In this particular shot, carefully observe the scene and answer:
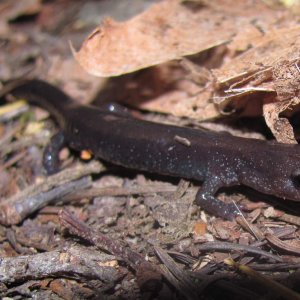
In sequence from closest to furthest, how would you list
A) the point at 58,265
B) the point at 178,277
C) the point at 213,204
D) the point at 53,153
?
the point at 178,277, the point at 58,265, the point at 213,204, the point at 53,153

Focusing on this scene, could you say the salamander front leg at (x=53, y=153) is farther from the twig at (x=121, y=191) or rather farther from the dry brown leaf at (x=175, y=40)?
the dry brown leaf at (x=175, y=40)

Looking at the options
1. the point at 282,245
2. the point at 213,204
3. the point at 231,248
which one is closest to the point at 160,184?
the point at 213,204

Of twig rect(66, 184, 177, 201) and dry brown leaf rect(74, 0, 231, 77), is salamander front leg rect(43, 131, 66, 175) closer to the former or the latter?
twig rect(66, 184, 177, 201)

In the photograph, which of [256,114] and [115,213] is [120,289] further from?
[256,114]

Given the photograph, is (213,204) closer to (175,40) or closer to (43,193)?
(43,193)

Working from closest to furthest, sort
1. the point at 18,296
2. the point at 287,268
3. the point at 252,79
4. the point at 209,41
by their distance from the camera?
1. the point at 287,268
2. the point at 18,296
3. the point at 252,79
4. the point at 209,41

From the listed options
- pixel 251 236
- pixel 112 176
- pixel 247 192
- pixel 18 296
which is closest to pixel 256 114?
pixel 247 192

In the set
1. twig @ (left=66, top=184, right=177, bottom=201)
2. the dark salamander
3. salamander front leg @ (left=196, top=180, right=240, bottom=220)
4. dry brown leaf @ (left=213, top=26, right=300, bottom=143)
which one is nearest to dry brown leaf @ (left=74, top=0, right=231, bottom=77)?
dry brown leaf @ (left=213, top=26, right=300, bottom=143)
